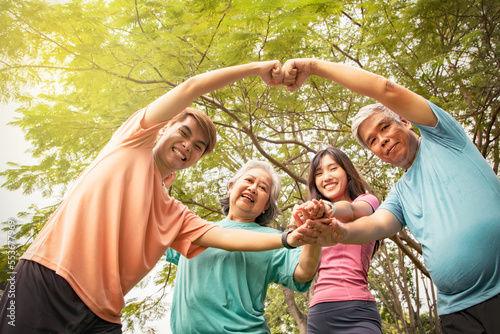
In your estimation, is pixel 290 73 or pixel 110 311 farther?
pixel 290 73

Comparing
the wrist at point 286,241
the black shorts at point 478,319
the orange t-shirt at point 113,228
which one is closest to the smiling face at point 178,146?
the orange t-shirt at point 113,228

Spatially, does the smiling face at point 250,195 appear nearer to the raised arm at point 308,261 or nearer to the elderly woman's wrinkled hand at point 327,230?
the raised arm at point 308,261

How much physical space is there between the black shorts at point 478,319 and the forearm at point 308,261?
24.9 inches

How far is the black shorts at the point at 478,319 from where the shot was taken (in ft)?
4.34

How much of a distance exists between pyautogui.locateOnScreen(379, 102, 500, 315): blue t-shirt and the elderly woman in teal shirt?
0.55 metres

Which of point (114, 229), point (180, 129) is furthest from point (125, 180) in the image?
point (180, 129)

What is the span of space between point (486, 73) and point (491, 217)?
2.73m

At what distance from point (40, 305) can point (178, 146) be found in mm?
971

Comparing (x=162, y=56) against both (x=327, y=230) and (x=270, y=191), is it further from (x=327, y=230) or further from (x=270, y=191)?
(x=327, y=230)

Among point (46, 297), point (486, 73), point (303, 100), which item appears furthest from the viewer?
point (303, 100)

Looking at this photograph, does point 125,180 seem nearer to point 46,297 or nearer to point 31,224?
point 46,297

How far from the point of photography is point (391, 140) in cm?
181

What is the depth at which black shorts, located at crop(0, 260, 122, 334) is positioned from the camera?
3.94 feet

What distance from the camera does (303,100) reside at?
4430mm
